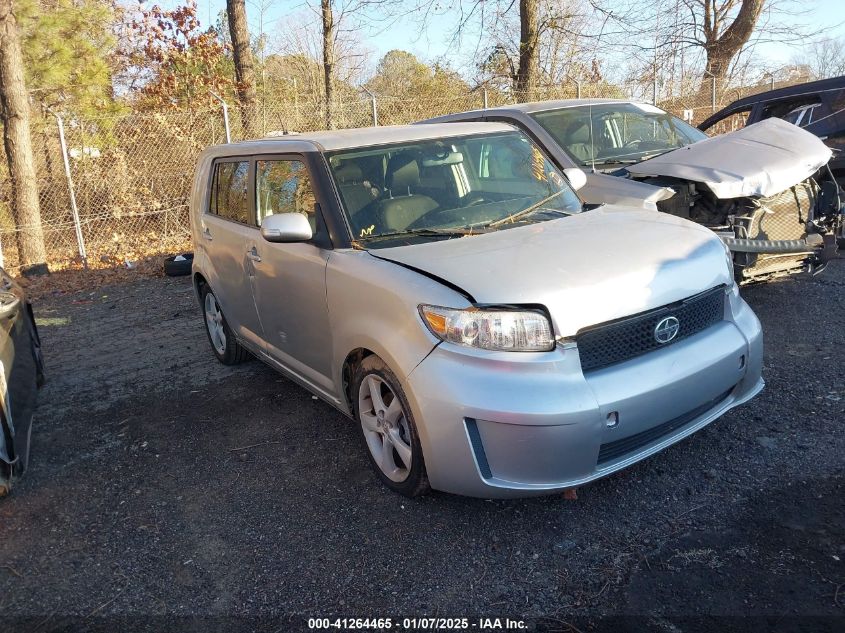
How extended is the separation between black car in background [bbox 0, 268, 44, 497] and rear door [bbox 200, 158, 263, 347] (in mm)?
1346

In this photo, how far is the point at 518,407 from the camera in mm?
2883

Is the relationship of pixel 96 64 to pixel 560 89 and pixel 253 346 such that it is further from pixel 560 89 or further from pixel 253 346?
pixel 253 346

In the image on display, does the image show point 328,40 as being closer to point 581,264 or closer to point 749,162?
point 749,162

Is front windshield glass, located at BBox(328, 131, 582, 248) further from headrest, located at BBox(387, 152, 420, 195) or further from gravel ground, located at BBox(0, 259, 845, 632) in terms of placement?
gravel ground, located at BBox(0, 259, 845, 632)

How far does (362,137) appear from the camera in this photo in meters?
4.30

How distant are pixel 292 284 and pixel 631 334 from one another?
1.97 metres

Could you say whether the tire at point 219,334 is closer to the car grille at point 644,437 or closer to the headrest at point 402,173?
the headrest at point 402,173

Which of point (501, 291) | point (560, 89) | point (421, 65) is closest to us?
point (501, 291)

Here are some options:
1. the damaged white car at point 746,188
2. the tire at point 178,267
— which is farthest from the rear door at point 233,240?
the tire at point 178,267

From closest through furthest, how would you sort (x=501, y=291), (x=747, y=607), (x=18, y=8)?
(x=747, y=607)
(x=501, y=291)
(x=18, y=8)

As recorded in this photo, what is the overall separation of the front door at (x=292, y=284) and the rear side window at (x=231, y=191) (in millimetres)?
209

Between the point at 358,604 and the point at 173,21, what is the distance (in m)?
16.5

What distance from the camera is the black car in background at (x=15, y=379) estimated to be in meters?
3.74

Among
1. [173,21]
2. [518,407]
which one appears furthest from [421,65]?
[518,407]
